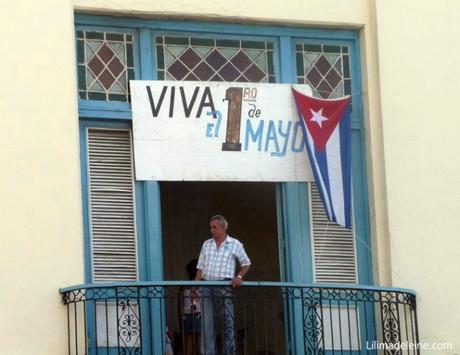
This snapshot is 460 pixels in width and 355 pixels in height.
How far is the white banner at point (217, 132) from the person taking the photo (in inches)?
622

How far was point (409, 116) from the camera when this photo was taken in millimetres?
16375

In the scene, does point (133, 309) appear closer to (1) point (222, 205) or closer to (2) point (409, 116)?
(2) point (409, 116)

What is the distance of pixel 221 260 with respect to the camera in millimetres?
15570

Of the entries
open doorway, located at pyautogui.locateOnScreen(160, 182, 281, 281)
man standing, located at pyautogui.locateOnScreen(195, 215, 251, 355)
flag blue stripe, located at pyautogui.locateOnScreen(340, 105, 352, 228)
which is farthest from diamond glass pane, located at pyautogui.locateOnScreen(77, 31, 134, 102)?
open doorway, located at pyautogui.locateOnScreen(160, 182, 281, 281)

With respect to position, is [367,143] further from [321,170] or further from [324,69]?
[324,69]

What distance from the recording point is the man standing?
15234 mm

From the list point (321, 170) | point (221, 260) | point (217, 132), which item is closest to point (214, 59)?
point (217, 132)

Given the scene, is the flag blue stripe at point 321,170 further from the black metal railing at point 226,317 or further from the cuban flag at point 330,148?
the black metal railing at point 226,317

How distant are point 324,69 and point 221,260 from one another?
7.46 feet

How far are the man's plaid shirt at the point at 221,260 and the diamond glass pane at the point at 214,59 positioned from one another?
5.36 ft

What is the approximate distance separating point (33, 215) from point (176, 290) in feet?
7.64

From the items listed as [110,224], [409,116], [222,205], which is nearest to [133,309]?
[110,224]

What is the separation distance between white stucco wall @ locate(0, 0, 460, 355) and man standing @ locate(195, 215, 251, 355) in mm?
1201

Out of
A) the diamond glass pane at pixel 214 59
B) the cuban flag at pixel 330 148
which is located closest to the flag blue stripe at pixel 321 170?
the cuban flag at pixel 330 148
